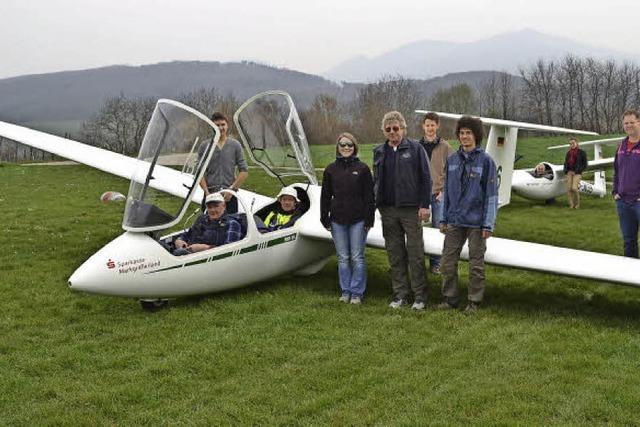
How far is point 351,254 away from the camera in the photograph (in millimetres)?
6707

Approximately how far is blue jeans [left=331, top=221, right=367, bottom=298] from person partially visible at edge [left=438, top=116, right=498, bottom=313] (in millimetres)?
860

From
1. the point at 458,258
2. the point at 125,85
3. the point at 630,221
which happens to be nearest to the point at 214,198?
the point at 458,258

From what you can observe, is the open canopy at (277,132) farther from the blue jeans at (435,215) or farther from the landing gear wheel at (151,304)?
the landing gear wheel at (151,304)

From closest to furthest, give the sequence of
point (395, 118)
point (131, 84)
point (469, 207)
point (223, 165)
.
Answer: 1. point (469, 207)
2. point (395, 118)
3. point (223, 165)
4. point (131, 84)

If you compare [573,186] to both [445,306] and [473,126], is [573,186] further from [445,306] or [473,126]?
[473,126]

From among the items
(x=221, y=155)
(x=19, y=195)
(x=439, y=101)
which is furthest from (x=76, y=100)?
(x=221, y=155)

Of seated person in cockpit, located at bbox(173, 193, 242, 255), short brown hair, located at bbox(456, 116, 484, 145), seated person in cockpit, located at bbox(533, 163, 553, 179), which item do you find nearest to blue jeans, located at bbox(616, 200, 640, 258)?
short brown hair, located at bbox(456, 116, 484, 145)

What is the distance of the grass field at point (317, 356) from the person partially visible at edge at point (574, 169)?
30.0 ft

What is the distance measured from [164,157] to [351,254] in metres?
2.18

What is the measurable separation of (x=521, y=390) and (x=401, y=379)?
0.82m

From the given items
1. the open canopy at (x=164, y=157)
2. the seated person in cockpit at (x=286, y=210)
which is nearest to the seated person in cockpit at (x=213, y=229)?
the open canopy at (x=164, y=157)

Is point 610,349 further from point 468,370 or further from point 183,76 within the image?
point 183,76

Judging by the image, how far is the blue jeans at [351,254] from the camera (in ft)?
21.7

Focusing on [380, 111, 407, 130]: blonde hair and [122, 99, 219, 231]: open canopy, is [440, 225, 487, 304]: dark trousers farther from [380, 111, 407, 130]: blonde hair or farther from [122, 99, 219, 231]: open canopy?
[122, 99, 219, 231]: open canopy
